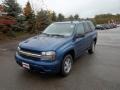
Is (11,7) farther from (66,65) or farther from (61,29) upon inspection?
(66,65)

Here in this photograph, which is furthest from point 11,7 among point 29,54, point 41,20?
point 29,54

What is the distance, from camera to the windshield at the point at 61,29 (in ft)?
17.5

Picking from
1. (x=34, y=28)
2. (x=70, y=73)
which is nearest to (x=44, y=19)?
(x=34, y=28)

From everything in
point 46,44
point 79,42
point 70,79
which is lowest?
point 70,79

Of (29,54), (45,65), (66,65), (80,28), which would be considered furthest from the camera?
(80,28)

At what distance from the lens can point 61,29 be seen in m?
5.62

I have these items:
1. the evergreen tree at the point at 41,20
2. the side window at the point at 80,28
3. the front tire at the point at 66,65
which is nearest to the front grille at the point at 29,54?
the front tire at the point at 66,65

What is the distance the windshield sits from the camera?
5.34 m

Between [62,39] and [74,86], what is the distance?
1498 millimetres

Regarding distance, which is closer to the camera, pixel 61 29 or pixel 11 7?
pixel 61 29

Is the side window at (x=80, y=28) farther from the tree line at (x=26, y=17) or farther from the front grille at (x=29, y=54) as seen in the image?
the tree line at (x=26, y=17)

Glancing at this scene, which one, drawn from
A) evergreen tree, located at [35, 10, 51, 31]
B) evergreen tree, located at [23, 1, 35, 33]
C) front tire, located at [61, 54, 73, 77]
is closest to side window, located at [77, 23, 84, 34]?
front tire, located at [61, 54, 73, 77]

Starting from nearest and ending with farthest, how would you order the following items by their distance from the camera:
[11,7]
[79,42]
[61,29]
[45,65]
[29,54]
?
[45,65] → [29,54] → [79,42] → [61,29] → [11,7]

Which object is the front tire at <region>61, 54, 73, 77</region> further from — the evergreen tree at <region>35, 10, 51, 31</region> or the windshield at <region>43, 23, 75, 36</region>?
the evergreen tree at <region>35, 10, 51, 31</region>
